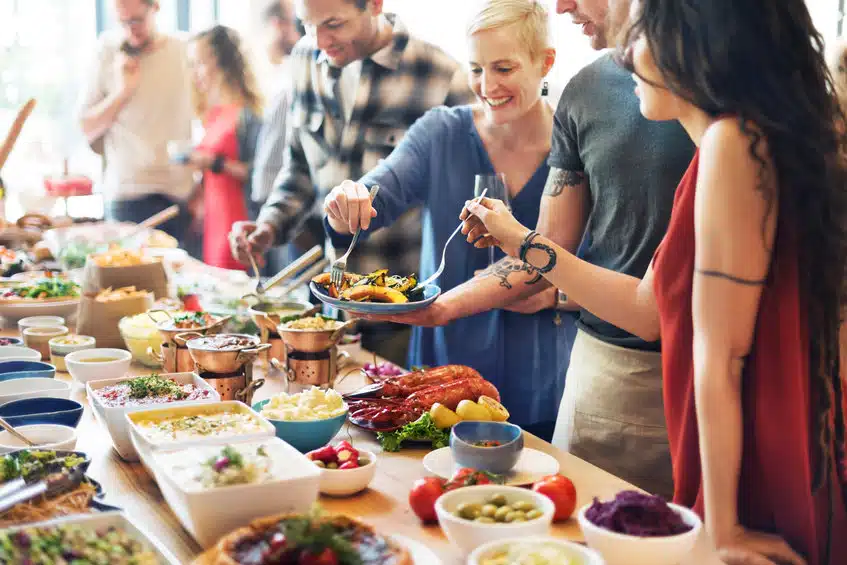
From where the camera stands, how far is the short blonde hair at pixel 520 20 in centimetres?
266

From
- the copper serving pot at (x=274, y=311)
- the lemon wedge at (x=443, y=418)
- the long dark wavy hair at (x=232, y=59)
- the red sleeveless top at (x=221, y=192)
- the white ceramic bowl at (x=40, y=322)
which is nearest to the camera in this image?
the lemon wedge at (x=443, y=418)

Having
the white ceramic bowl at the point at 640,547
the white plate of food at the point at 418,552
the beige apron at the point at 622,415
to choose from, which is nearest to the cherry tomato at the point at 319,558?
the white plate of food at the point at 418,552

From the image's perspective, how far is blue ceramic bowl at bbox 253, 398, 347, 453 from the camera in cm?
192

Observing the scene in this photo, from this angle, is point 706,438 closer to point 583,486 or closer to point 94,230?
point 583,486

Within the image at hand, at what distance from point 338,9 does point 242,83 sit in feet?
8.87

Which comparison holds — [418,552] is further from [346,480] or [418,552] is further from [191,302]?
[191,302]

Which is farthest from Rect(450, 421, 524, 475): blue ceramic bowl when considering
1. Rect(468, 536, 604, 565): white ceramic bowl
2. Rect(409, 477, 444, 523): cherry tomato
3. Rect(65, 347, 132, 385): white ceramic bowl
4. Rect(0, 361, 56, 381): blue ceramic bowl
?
Rect(0, 361, 56, 381): blue ceramic bowl

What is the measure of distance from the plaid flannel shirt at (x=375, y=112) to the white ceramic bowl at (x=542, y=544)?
7.67ft

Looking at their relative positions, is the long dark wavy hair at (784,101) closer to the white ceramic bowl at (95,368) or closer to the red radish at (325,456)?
the red radish at (325,456)

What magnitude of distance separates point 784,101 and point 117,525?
1.25 m

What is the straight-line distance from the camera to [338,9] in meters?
3.37

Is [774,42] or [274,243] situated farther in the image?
[274,243]

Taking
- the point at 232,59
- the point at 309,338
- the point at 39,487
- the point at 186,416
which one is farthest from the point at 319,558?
the point at 232,59

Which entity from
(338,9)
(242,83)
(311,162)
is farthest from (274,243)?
(242,83)
